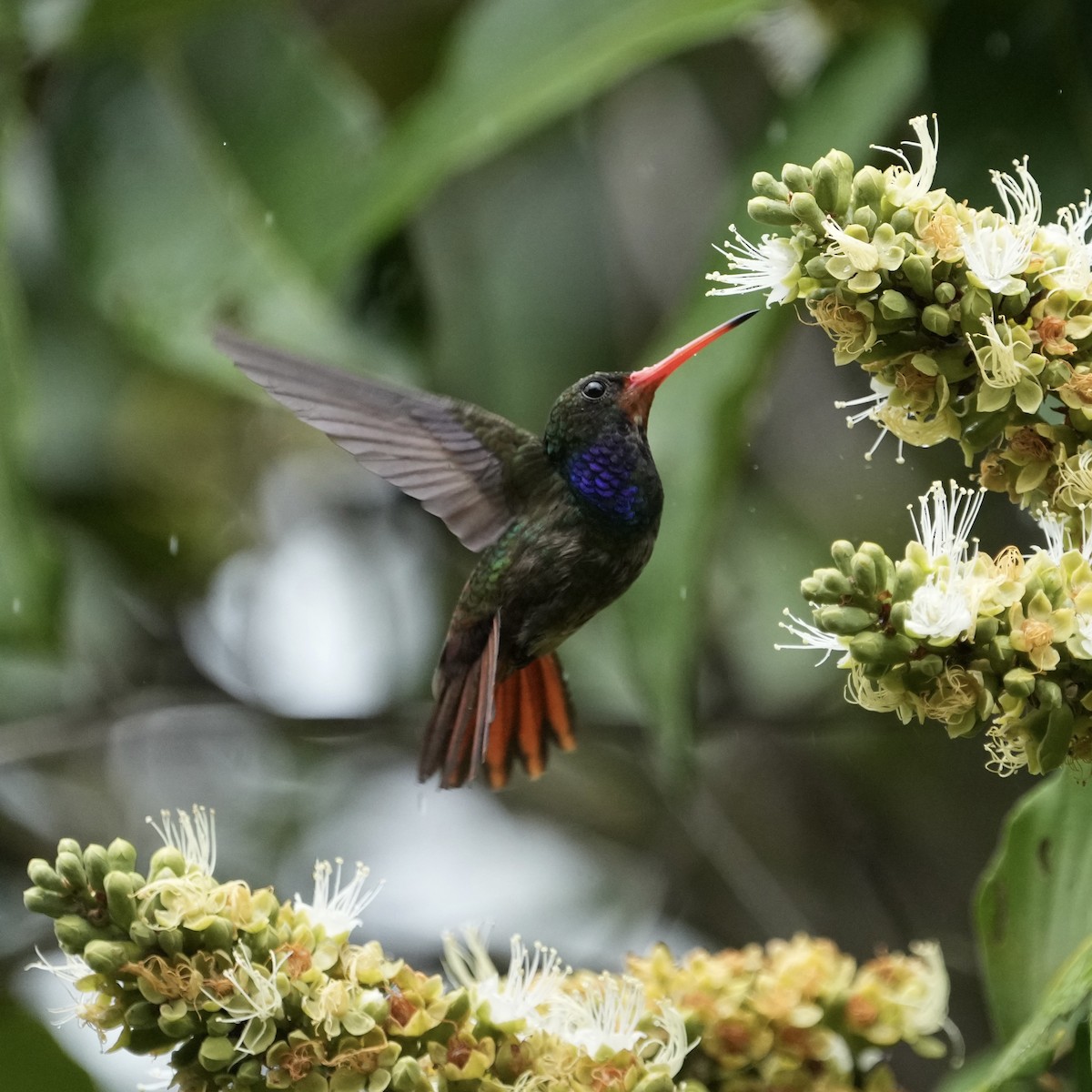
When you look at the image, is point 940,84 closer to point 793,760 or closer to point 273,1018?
point 793,760

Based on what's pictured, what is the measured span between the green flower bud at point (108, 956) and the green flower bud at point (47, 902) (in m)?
0.03

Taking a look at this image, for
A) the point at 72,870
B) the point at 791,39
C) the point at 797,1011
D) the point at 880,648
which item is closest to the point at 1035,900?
the point at 797,1011

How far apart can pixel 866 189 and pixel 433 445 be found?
Result: 51 centimetres

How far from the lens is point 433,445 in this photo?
4.66 feet

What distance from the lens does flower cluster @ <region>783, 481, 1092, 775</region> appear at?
102cm

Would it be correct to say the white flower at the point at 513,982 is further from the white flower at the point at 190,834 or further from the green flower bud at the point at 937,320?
the green flower bud at the point at 937,320

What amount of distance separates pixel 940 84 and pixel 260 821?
1.85 meters

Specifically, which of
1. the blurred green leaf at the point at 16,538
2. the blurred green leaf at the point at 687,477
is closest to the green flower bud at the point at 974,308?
the blurred green leaf at the point at 687,477

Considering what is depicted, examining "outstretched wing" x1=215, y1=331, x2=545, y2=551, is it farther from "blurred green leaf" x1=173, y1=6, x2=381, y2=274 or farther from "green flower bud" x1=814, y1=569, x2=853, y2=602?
"blurred green leaf" x1=173, y1=6, x2=381, y2=274

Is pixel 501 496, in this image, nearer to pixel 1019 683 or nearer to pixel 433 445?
pixel 433 445

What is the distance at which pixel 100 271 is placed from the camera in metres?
2.61

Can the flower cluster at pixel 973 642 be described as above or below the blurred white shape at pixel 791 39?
below

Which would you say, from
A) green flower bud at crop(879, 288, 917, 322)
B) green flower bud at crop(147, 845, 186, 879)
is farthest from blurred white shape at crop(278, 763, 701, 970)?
green flower bud at crop(879, 288, 917, 322)

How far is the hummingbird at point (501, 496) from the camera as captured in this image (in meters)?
1.31
